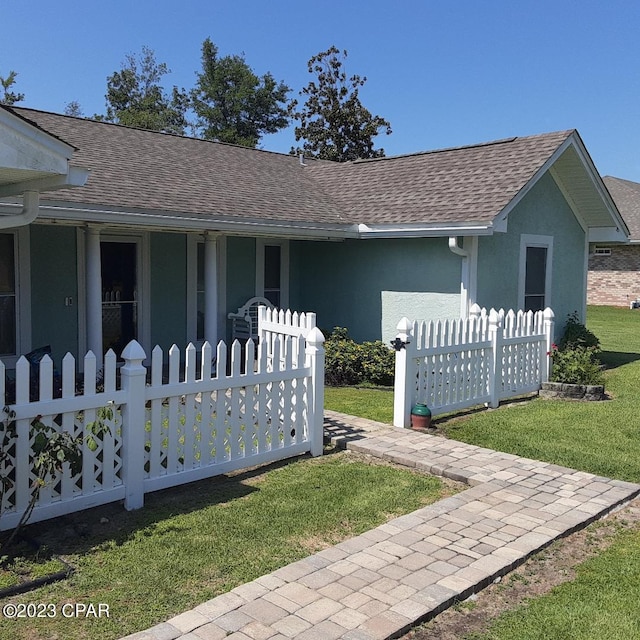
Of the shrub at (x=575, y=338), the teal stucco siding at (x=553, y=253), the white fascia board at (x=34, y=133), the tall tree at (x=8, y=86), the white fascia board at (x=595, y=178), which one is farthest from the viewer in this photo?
the tall tree at (x=8, y=86)

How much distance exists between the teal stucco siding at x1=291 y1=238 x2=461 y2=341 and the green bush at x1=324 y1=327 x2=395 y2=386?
1483 mm

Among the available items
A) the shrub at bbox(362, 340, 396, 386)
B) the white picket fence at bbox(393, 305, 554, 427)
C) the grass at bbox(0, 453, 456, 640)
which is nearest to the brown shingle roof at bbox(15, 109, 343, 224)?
the shrub at bbox(362, 340, 396, 386)

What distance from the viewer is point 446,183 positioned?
12570 mm

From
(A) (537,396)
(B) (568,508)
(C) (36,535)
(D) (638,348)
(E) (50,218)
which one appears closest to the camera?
(C) (36,535)

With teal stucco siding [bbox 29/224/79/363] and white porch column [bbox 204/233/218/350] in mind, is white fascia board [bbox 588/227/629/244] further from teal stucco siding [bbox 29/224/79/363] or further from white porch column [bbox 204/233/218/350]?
teal stucco siding [bbox 29/224/79/363]

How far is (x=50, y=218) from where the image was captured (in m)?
8.58

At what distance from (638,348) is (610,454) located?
11073mm

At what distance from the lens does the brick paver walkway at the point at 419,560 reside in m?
3.45

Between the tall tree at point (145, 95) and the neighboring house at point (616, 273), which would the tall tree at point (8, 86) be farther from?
the neighboring house at point (616, 273)

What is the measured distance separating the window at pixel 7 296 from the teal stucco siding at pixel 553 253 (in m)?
7.65

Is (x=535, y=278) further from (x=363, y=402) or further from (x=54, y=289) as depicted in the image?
(x=54, y=289)

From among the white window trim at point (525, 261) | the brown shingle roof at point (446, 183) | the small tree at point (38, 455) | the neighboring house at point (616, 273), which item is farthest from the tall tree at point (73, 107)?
the small tree at point (38, 455)

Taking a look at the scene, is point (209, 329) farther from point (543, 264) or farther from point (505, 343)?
point (543, 264)

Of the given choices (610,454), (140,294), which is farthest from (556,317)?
(140,294)
